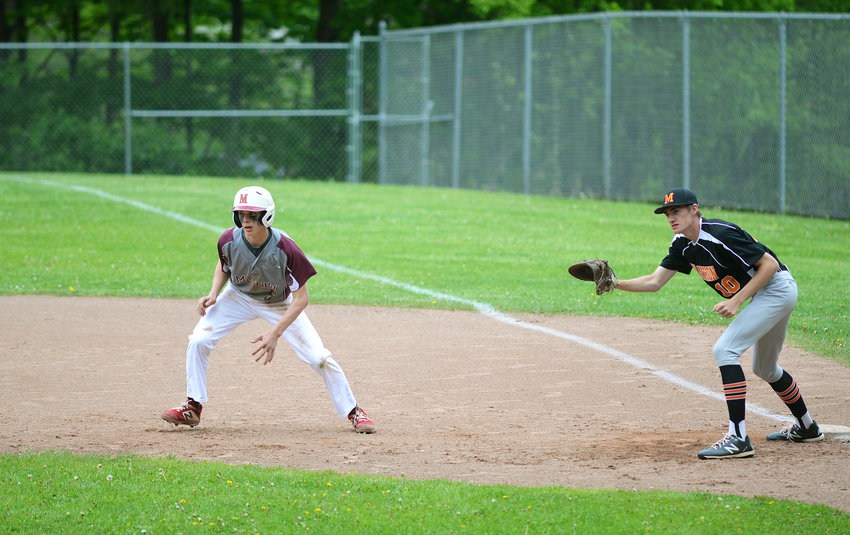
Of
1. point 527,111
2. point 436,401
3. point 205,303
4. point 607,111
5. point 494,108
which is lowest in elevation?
point 436,401

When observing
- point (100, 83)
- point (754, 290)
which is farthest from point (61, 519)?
point (100, 83)

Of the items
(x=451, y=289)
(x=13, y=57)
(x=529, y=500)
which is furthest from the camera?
(x=13, y=57)

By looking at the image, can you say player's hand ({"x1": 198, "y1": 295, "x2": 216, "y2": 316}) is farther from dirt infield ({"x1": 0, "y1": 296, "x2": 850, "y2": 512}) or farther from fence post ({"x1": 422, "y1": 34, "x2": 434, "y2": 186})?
fence post ({"x1": 422, "y1": 34, "x2": 434, "y2": 186})

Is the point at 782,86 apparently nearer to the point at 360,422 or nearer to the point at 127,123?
the point at 360,422

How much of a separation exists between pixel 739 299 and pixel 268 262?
3.05 m

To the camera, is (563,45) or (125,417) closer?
(125,417)

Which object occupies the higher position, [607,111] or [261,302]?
[607,111]

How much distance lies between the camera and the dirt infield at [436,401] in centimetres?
605

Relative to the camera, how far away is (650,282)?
22.7 ft

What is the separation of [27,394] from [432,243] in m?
8.96

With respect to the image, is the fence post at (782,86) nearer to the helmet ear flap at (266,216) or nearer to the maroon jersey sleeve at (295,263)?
the maroon jersey sleeve at (295,263)

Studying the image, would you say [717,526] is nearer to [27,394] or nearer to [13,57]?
[27,394]

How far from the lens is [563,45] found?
2125cm

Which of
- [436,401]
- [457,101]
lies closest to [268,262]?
[436,401]
